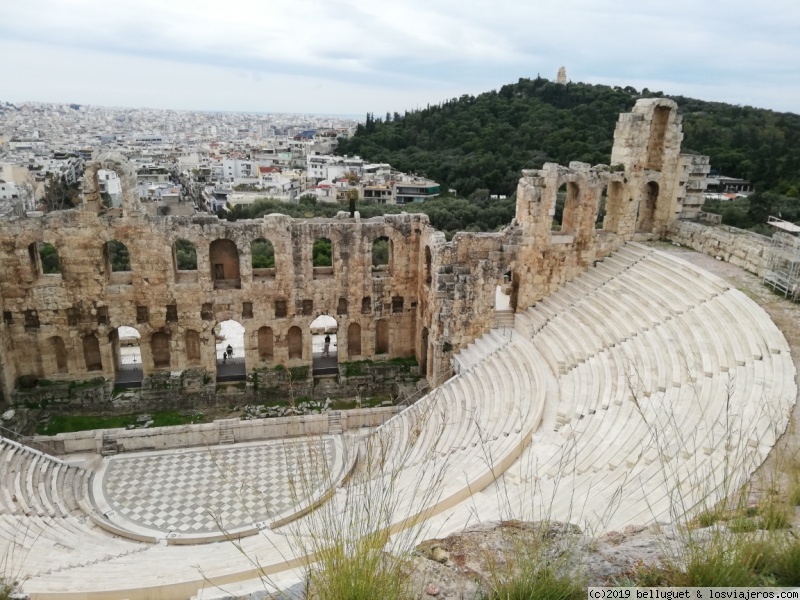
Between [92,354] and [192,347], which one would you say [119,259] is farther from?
[192,347]

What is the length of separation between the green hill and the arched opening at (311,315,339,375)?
75.2ft

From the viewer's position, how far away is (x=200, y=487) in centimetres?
1564

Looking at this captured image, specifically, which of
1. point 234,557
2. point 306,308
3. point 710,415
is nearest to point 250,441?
point 306,308

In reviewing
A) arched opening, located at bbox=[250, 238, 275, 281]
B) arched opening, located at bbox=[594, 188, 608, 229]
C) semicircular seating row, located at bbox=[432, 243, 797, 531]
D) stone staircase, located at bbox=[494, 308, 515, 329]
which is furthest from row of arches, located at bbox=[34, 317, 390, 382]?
arched opening, located at bbox=[594, 188, 608, 229]

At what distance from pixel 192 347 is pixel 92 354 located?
11.5 ft

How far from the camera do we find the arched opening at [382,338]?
2226 centimetres

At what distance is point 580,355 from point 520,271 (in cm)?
472

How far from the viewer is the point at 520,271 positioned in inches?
798

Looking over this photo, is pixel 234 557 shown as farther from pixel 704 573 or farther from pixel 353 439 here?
pixel 704 573

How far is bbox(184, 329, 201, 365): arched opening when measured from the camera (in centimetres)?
2084

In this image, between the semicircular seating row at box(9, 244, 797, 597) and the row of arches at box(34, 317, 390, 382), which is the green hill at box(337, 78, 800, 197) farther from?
the row of arches at box(34, 317, 390, 382)

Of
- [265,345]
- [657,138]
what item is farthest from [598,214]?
[265,345]

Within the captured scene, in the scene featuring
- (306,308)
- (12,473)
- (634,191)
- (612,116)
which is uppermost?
(612,116)

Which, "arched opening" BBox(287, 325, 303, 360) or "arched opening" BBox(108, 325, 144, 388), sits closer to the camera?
"arched opening" BBox(108, 325, 144, 388)
